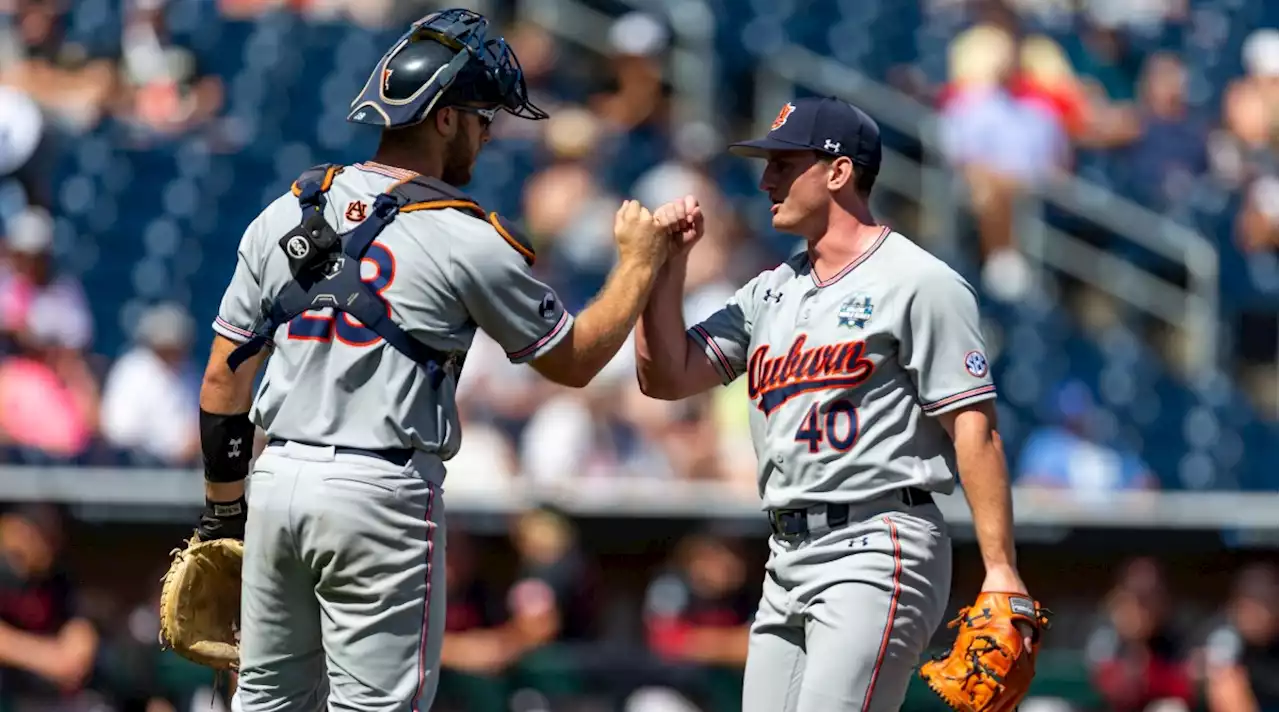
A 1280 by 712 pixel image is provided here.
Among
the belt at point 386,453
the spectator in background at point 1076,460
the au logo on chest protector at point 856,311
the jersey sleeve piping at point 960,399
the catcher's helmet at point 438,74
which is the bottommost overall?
the spectator in background at point 1076,460

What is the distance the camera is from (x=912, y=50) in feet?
38.6

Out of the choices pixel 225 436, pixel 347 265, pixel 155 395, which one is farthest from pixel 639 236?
pixel 155 395

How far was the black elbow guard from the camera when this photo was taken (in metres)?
4.50

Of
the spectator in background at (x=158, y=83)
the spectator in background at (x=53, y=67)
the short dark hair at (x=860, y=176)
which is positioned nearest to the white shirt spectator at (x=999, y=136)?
the spectator in background at (x=158, y=83)

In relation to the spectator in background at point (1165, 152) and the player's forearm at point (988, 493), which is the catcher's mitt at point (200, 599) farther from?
the spectator in background at point (1165, 152)

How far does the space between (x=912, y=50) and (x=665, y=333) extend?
7.43 m

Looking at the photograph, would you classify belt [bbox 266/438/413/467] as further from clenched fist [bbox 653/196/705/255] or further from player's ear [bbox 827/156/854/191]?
player's ear [bbox 827/156/854/191]

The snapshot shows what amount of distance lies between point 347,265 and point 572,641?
156 inches

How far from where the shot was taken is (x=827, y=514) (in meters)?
4.47

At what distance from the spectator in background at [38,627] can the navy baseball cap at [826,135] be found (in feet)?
12.8

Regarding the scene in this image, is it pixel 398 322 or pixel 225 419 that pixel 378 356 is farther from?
pixel 225 419

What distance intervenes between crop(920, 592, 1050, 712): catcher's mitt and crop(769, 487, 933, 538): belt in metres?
0.28

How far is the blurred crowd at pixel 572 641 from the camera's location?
7.42m

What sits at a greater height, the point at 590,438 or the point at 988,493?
the point at 988,493
